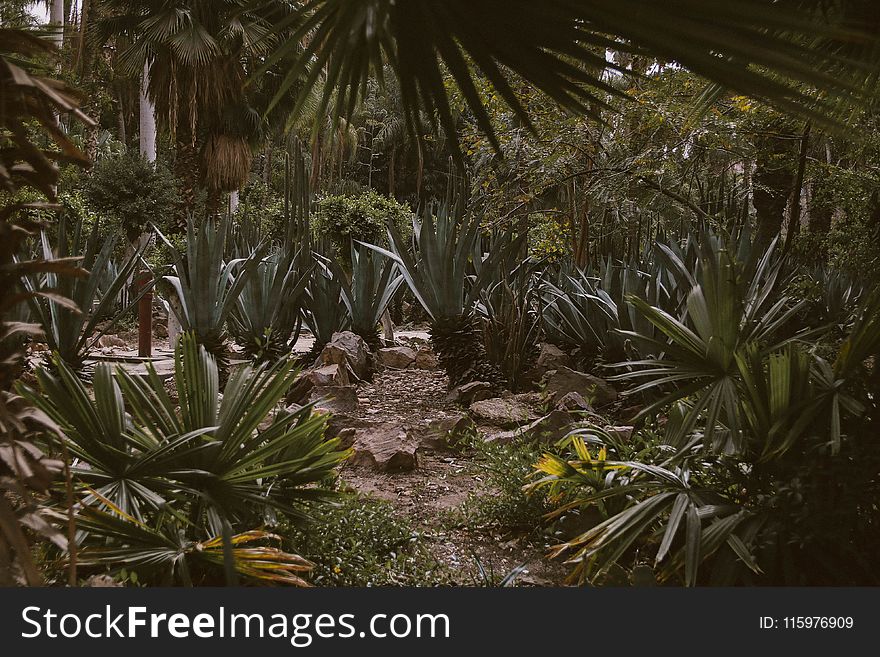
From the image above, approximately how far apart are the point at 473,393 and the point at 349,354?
1020mm

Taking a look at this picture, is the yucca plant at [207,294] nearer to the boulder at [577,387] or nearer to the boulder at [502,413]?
the boulder at [502,413]

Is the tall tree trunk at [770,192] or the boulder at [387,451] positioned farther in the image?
the tall tree trunk at [770,192]

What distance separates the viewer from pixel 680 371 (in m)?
2.34

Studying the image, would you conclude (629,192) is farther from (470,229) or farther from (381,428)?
(381,428)

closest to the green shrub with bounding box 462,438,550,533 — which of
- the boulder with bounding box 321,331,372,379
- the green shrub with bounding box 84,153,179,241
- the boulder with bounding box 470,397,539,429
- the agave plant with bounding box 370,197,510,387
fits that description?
the boulder with bounding box 470,397,539,429

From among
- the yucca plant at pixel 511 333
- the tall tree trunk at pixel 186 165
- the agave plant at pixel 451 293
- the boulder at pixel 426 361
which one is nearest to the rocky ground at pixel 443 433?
the yucca plant at pixel 511 333

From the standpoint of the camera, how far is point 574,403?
158 inches

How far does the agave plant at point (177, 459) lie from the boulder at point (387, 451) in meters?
1.34

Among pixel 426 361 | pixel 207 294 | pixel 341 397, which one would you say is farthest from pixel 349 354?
pixel 426 361

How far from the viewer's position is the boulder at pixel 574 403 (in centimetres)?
397

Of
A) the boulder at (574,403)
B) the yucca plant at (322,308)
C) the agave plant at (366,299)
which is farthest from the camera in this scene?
the agave plant at (366,299)

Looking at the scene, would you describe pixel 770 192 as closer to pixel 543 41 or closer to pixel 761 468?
pixel 761 468

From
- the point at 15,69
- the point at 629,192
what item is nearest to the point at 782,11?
the point at 15,69

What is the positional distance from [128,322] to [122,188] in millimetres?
1941
